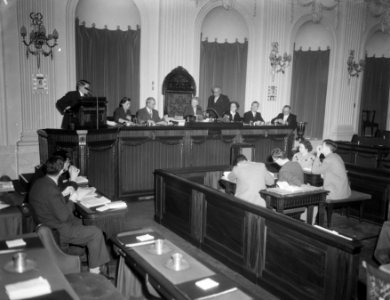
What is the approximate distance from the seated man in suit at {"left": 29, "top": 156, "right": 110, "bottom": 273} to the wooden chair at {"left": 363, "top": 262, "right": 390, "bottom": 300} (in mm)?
2680

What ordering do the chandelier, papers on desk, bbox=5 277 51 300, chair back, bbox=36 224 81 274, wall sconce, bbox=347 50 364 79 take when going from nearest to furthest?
papers on desk, bbox=5 277 51 300 → chair back, bbox=36 224 81 274 → the chandelier → wall sconce, bbox=347 50 364 79

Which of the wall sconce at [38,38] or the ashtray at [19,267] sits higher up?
the wall sconce at [38,38]

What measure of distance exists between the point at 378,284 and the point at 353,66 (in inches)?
473

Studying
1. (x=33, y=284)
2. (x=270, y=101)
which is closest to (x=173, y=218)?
(x=33, y=284)

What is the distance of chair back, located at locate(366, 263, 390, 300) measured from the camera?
2.82 m

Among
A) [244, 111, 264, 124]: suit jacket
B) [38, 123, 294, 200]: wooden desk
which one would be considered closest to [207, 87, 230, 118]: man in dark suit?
[244, 111, 264, 124]: suit jacket

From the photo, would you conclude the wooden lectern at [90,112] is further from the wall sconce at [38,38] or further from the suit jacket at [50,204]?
the wall sconce at [38,38]

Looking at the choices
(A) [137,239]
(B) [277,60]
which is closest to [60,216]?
(A) [137,239]

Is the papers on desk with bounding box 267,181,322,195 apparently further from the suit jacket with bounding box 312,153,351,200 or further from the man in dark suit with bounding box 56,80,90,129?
the man in dark suit with bounding box 56,80,90,129

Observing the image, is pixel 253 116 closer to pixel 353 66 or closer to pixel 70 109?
pixel 70 109

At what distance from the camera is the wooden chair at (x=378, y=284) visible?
2.82 metres

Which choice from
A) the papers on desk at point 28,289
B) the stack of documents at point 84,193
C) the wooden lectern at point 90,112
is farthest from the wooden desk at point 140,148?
the papers on desk at point 28,289

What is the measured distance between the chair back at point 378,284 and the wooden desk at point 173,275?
95cm

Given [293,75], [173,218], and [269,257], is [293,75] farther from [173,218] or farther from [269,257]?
[269,257]
